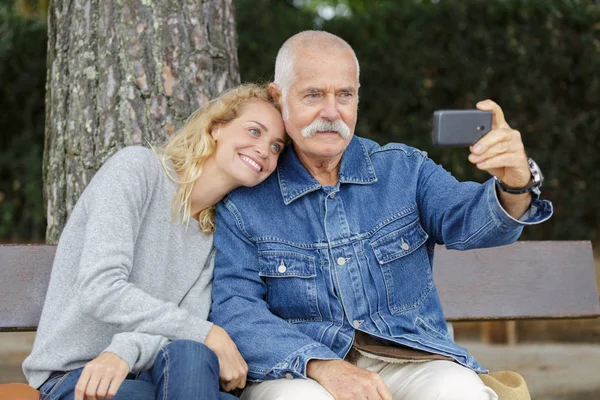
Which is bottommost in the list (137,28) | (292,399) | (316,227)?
(292,399)

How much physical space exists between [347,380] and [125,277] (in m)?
0.75

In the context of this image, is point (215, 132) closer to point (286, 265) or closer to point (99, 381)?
point (286, 265)

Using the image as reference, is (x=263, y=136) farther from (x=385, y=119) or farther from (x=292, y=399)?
(x=385, y=119)

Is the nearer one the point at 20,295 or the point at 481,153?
the point at 481,153

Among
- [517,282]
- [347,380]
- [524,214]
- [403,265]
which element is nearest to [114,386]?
[347,380]

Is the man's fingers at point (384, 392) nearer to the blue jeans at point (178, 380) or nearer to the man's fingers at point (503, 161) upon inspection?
the blue jeans at point (178, 380)

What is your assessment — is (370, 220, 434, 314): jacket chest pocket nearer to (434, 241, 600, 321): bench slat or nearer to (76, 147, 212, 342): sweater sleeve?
(434, 241, 600, 321): bench slat

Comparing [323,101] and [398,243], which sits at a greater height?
[323,101]

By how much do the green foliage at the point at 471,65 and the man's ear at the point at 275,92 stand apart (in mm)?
3632

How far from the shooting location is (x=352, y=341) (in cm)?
298

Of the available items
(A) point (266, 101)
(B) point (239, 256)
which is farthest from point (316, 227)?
(A) point (266, 101)

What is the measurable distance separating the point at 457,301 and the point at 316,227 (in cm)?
80

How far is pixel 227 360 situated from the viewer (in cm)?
279

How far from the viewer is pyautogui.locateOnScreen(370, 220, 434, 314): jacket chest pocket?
306 cm
